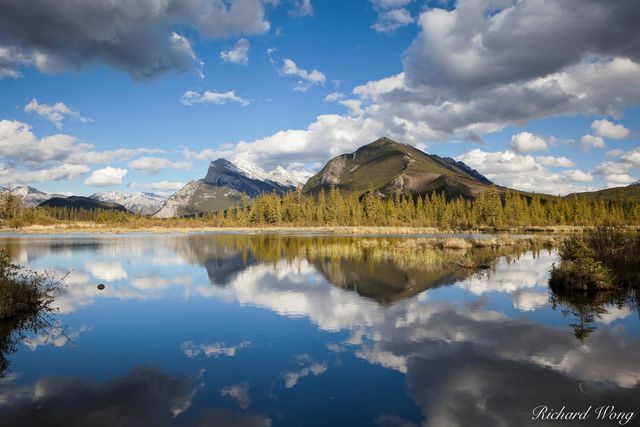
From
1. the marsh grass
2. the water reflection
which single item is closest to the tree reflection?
the water reflection

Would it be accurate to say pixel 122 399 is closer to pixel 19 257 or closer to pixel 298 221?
pixel 19 257

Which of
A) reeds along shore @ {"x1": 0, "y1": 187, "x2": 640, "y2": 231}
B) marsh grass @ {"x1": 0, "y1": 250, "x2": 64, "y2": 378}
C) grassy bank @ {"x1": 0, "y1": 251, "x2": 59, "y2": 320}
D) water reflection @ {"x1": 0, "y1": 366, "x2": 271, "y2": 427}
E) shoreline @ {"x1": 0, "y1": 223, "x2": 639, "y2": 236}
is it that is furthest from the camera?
reeds along shore @ {"x1": 0, "y1": 187, "x2": 640, "y2": 231}

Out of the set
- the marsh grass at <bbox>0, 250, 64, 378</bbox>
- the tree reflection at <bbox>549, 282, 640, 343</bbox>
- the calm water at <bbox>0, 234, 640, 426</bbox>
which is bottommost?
the tree reflection at <bbox>549, 282, 640, 343</bbox>

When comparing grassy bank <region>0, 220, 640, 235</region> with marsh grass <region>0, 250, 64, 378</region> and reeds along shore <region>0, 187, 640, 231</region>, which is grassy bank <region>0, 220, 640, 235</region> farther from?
marsh grass <region>0, 250, 64, 378</region>

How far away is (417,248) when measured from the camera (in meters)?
55.8

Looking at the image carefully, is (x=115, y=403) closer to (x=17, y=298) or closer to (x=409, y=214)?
(x=17, y=298)

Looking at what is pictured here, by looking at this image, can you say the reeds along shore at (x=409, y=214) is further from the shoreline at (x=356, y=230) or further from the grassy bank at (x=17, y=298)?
the grassy bank at (x=17, y=298)

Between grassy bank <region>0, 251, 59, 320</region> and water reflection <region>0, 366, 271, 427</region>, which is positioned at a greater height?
grassy bank <region>0, 251, 59, 320</region>

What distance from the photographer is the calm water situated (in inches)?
439

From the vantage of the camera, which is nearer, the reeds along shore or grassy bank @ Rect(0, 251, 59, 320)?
grassy bank @ Rect(0, 251, 59, 320)

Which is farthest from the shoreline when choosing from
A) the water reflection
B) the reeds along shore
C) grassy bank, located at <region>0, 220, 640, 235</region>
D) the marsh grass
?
the water reflection

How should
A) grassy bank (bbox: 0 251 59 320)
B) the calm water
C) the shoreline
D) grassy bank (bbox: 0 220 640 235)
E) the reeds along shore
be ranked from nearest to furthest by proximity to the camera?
the calm water < grassy bank (bbox: 0 251 59 320) < the shoreline < grassy bank (bbox: 0 220 640 235) < the reeds along shore

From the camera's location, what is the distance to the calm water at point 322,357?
439 inches

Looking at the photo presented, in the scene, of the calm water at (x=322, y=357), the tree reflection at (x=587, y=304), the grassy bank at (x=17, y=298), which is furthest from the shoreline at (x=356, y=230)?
the grassy bank at (x=17, y=298)
